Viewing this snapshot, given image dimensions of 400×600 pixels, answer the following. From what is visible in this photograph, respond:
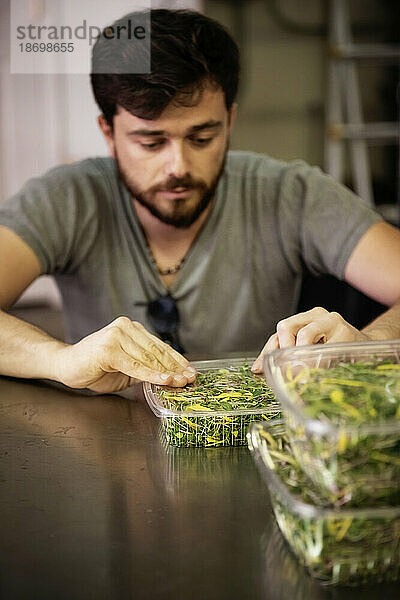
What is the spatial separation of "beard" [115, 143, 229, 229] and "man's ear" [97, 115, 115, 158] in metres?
0.03

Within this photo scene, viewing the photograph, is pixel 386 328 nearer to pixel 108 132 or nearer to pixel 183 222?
pixel 183 222

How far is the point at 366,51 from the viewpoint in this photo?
312cm

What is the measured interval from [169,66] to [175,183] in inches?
10.3

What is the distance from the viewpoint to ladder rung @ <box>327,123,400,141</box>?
3.04 meters

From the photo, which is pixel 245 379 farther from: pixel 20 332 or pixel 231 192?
pixel 231 192

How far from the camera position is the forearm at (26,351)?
1.32 metres

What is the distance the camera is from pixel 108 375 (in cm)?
127

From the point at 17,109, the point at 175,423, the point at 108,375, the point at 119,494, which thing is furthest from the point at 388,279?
the point at 17,109

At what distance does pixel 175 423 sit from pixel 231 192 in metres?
1.01

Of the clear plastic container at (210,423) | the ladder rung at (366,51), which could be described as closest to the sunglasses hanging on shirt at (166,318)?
the clear plastic container at (210,423)

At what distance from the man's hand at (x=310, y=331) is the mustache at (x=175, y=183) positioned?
2.34 ft

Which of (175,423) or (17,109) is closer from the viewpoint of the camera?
(175,423)

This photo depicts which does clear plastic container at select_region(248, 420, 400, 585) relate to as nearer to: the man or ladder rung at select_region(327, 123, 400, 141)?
the man

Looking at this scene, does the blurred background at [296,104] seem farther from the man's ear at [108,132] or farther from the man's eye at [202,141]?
the man's eye at [202,141]
